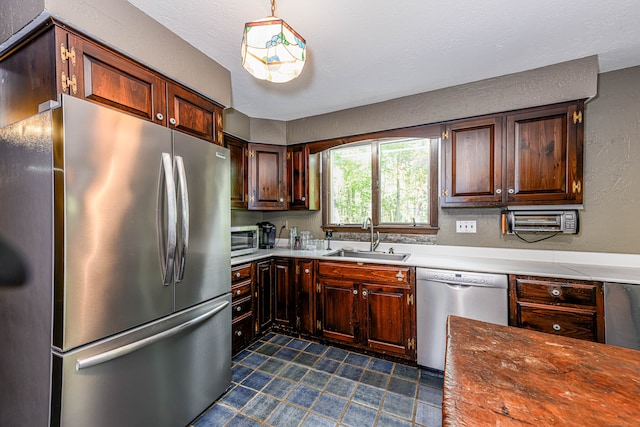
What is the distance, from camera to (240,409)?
175 centimetres

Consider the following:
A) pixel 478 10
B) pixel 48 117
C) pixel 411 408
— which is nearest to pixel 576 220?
pixel 478 10

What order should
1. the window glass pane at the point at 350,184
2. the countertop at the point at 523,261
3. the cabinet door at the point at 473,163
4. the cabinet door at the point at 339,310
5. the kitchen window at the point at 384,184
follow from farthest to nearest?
the window glass pane at the point at 350,184, the kitchen window at the point at 384,184, the cabinet door at the point at 339,310, the cabinet door at the point at 473,163, the countertop at the point at 523,261

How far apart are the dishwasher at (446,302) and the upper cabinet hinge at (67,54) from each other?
8.25 ft

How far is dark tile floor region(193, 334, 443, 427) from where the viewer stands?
65.7 inches

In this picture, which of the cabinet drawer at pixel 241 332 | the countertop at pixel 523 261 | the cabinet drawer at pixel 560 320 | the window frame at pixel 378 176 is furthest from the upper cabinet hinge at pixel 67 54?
the cabinet drawer at pixel 560 320

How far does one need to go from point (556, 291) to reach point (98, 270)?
2655 mm

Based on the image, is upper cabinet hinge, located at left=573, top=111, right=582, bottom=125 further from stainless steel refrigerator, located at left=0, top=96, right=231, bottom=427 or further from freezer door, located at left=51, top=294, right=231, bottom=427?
freezer door, located at left=51, top=294, right=231, bottom=427

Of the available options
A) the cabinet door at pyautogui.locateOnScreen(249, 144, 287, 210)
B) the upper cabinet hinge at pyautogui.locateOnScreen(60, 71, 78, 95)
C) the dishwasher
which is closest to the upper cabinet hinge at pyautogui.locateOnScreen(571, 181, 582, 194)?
the dishwasher

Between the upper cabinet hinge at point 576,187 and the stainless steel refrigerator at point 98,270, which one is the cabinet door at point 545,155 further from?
the stainless steel refrigerator at point 98,270

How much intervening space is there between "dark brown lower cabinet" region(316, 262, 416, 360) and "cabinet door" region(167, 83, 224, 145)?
154 centimetres

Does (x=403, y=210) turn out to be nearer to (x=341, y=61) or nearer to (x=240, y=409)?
(x=341, y=61)

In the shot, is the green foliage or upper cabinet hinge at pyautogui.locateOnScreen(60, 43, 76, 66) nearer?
upper cabinet hinge at pyautogui.locateOnScreen(60, 43, 76, 66)

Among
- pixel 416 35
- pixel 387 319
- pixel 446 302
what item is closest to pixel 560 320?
pixel 446 302

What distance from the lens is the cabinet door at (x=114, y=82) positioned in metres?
1.30
